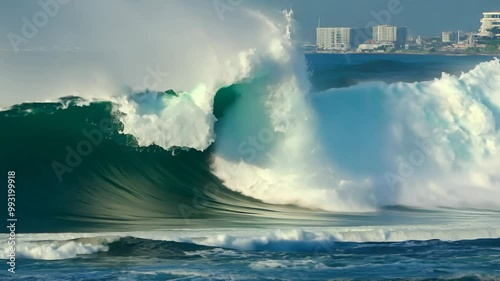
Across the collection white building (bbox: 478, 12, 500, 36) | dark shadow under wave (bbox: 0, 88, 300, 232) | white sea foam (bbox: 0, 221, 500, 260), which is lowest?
white sea foam (bbox: 0, 221, 500, 260)

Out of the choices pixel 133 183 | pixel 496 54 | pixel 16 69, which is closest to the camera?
pixel 133 183

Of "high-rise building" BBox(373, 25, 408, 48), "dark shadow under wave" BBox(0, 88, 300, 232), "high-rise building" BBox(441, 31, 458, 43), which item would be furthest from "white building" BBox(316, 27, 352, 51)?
"dark shadow under wave" BBox(0, 88, 300, 232)

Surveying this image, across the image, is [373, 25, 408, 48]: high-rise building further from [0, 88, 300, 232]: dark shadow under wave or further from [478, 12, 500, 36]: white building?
[0, 88, 300, 232]: dark shadow under wave

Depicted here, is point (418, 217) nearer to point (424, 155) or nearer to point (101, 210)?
point (424, 155)

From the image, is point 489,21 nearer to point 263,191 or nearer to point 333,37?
point 333,37

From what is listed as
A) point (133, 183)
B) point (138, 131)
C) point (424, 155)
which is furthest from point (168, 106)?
point (424, 155)
